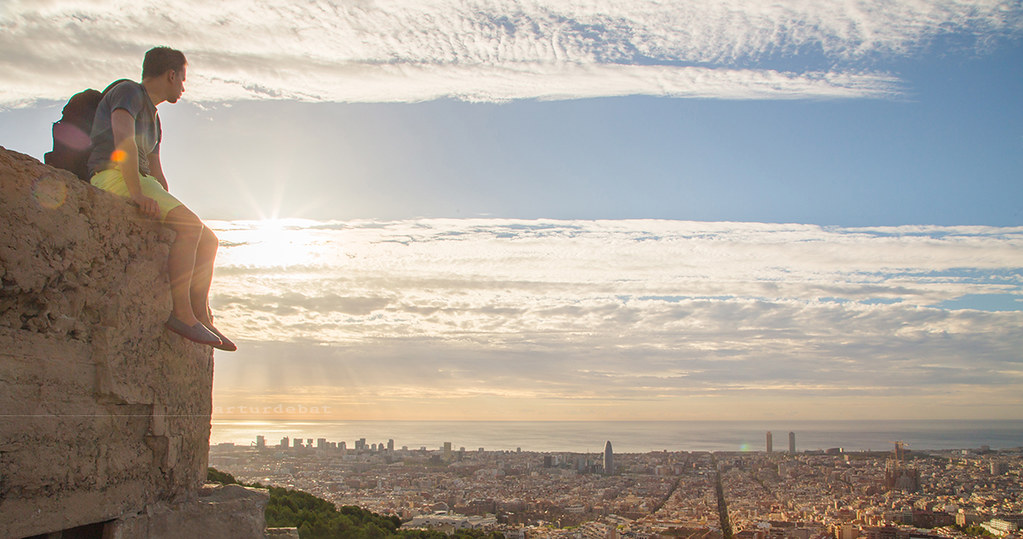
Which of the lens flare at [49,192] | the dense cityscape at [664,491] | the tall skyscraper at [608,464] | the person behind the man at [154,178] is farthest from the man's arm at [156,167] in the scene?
the tall skyscraper at [608,464]

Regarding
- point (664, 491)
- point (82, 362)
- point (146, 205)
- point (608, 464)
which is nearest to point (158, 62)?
point (146, 205)

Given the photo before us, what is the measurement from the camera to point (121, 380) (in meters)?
2.31

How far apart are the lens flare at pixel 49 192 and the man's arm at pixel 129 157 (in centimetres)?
36

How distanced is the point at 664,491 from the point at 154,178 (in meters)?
29.6

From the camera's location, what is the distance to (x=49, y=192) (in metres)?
2.11

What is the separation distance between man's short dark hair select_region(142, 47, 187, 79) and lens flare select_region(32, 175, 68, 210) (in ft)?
2.83

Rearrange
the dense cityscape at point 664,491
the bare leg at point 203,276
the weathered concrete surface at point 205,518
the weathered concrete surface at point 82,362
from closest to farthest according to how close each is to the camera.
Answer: the weathered concrete surface at point 82,362
the weathered concrete surface at point 205,518
the bare leg at point 203,276
the dense cityscape at point 664,491

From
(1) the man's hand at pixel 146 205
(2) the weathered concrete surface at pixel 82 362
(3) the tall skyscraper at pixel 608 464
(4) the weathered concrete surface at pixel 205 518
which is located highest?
(1) the man's hand at pixel 146 205

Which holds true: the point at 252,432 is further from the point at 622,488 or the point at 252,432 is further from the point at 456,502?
the point at 622,488

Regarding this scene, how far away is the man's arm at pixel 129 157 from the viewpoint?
8.32ft

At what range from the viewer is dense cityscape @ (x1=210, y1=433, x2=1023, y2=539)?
18.5 meters

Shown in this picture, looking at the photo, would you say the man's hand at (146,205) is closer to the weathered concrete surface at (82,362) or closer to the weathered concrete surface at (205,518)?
the weathered concrete surface at (82,362)

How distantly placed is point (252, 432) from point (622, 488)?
15.3m

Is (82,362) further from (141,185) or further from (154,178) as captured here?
(154,178)
